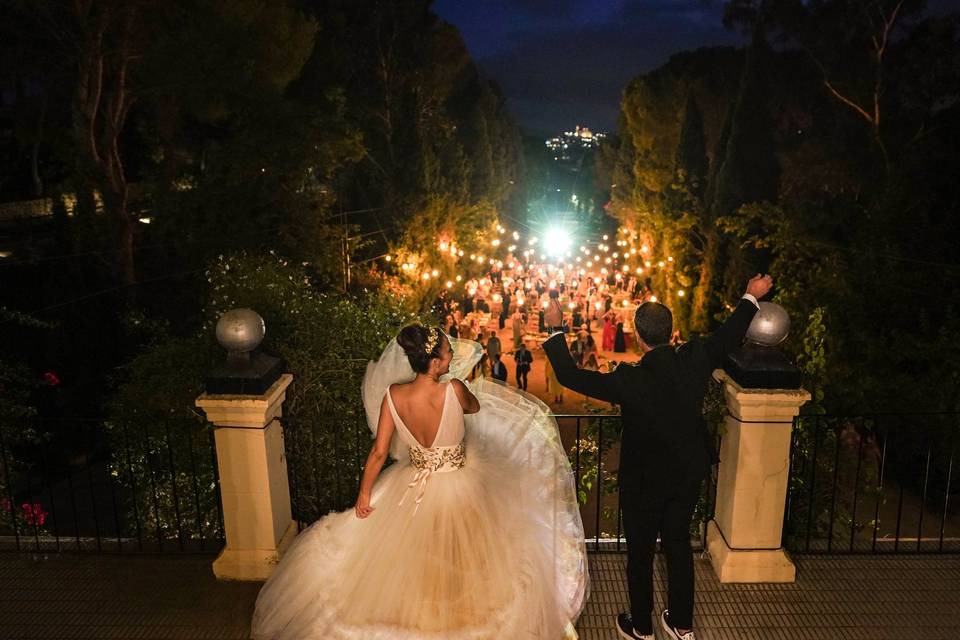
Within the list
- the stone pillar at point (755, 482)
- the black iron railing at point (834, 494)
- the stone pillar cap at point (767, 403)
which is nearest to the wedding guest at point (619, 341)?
the black iron railing at point (834, 494)

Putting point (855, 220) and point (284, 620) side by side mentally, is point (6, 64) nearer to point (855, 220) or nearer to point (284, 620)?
point (284, 620)

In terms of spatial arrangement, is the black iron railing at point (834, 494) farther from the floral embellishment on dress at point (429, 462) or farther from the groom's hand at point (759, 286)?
the floral embellishment on dress at point (429, 462)

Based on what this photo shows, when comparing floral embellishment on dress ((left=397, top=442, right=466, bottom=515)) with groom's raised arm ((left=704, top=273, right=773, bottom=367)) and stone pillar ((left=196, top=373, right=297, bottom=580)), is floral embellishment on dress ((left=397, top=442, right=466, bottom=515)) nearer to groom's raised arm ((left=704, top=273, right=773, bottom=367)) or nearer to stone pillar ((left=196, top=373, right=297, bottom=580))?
stone pillar ((left=196, top=373, right=297, bottom=580))

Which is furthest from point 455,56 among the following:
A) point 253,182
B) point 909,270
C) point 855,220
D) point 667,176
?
point 909,270

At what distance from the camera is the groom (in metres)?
3.08

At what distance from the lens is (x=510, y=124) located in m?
47.9

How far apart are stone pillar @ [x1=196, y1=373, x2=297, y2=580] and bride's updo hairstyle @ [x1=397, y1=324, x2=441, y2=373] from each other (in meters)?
1.06

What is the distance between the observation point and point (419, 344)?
3303 millimetres

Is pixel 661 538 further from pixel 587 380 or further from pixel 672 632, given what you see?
pixel 587 380

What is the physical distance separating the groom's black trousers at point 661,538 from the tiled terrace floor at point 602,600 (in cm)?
35

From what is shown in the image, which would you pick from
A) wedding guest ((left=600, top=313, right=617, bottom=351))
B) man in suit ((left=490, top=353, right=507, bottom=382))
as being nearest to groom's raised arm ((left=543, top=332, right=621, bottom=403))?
man in suit ((left=490, top=353, right=507, bottom=382))

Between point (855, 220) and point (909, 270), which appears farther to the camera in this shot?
point (855, 220)

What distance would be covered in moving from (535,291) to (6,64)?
53.8 feet

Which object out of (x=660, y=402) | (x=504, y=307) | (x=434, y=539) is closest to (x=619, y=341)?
(x=504, y=307)
